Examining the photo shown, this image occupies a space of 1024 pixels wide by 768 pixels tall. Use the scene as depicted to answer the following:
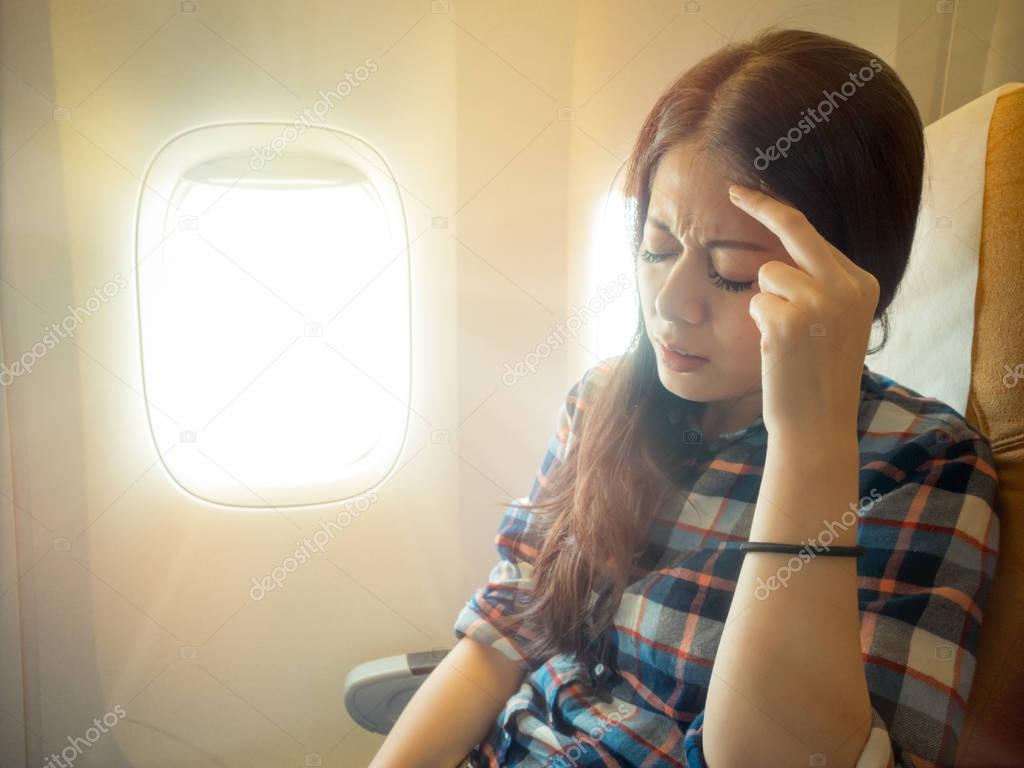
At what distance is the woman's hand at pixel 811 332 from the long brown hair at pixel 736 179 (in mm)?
107

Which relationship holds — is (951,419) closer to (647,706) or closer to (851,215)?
(851,215)

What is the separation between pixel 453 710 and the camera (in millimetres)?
984
